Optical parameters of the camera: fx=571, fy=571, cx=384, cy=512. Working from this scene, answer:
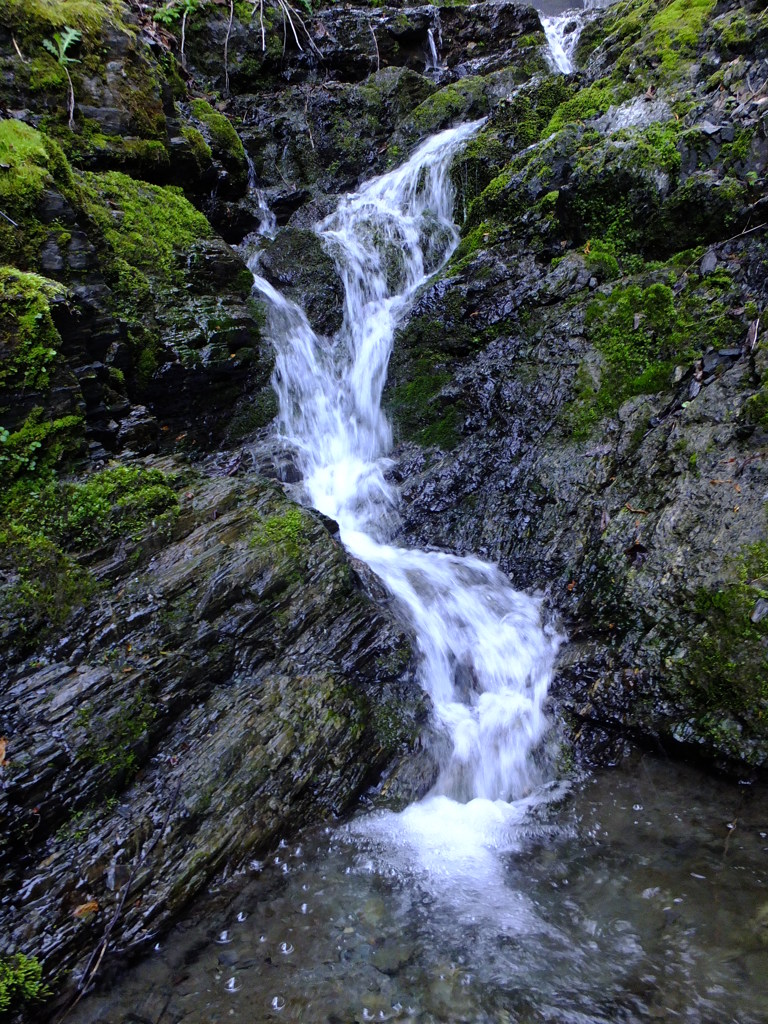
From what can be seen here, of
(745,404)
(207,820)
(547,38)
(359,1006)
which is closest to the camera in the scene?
(359,1006)

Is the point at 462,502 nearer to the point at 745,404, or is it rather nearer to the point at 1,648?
the point at 745,404

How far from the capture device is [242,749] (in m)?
3.93

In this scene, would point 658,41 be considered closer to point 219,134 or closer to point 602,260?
point 602,260

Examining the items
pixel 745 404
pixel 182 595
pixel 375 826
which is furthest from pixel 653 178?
pixel 375 826

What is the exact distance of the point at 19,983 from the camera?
281cm

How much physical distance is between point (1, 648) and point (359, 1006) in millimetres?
2898

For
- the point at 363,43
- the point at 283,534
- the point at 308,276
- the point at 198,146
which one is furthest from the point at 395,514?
the point at 363,43

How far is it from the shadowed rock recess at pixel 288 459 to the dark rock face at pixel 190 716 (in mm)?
19

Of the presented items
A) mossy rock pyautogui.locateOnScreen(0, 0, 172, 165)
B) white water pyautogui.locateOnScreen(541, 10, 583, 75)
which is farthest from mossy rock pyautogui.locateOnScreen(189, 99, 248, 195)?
white water pyautogui.locateOnScreen(541, 10, 583, 75)

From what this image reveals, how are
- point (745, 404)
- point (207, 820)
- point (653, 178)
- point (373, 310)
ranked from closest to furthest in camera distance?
point (207, 820) → point (745, 404) → point (653, 178) → point (373, 310)

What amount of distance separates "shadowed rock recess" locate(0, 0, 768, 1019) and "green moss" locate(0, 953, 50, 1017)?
0.06 metres

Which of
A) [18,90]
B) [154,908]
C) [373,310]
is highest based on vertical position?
[18,90]

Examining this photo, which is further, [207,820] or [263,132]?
[263,132]

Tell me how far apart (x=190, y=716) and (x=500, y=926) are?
2.32 meters
